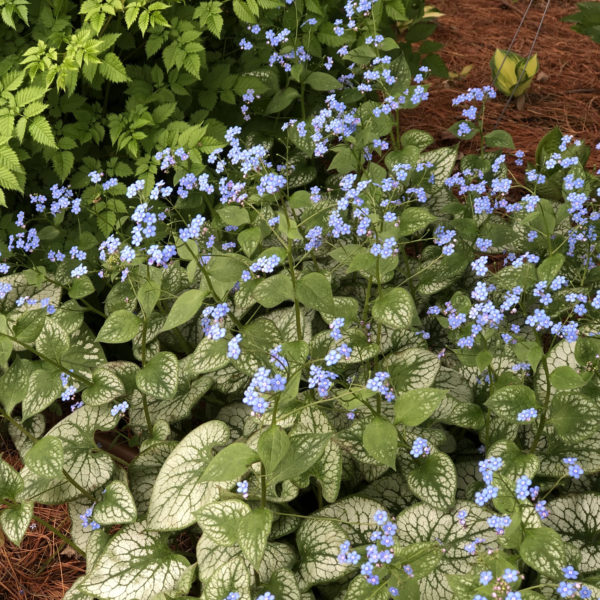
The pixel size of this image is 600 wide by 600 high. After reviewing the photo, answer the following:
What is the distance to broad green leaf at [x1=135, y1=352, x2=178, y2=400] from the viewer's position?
2.52m

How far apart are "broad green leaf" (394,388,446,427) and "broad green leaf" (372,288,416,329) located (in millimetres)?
289

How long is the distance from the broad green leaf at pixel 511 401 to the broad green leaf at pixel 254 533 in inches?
31.3

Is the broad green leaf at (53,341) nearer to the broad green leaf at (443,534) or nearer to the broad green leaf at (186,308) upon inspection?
the broad green leaf at (186,308)

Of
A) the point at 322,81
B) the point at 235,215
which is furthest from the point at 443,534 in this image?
the point at 322,81

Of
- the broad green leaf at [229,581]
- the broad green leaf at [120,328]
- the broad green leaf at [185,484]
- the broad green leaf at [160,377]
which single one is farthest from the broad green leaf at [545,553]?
the broad green leaf at [120,328]

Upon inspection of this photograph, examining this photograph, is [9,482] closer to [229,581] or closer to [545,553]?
[229,581]

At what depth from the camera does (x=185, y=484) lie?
95.6 inches

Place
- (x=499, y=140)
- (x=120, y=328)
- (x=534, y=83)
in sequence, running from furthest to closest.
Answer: (x=534, y=83), (x=499, y=140), (x=120, y=328)

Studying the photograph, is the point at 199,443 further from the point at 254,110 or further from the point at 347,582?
the point at 254,110

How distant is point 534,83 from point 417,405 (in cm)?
341

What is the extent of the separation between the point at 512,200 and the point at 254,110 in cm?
153

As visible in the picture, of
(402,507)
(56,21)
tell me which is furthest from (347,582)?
(56,21)

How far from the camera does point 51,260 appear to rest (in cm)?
321

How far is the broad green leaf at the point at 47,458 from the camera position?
2.37 meters
